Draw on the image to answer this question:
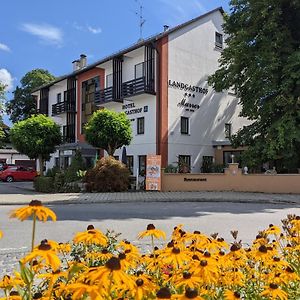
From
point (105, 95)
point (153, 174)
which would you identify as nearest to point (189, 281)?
point (153, 174)

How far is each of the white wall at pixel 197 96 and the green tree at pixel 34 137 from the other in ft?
29.1

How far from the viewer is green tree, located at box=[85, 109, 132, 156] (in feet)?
80.2

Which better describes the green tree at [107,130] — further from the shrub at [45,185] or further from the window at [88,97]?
the window at [88,97]

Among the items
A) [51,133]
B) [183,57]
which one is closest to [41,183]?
[51,133]

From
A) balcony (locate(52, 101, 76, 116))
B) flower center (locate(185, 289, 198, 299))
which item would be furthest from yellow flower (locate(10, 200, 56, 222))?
balcony (locate(52, 101, 76, 116))

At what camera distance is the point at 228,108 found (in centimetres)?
3394

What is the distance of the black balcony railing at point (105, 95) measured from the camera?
107 ft

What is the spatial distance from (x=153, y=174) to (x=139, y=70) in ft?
34.6

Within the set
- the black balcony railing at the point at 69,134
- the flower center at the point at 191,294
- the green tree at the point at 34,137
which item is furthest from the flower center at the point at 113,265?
the black balcony railing at the point at 69,134

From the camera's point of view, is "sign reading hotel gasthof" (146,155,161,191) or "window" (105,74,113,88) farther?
"window" (105,74,113,88)

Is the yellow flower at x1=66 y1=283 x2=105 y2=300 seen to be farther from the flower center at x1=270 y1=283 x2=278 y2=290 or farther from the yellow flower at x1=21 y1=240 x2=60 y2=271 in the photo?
the flower center at x1=270 y1=283 x2=278 y2=290

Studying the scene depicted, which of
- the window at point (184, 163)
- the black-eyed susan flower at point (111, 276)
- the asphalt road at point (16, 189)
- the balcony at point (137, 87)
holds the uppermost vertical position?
the balcony at point (137, 87)

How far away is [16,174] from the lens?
41625mm

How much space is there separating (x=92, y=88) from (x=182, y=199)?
20.5 metres
